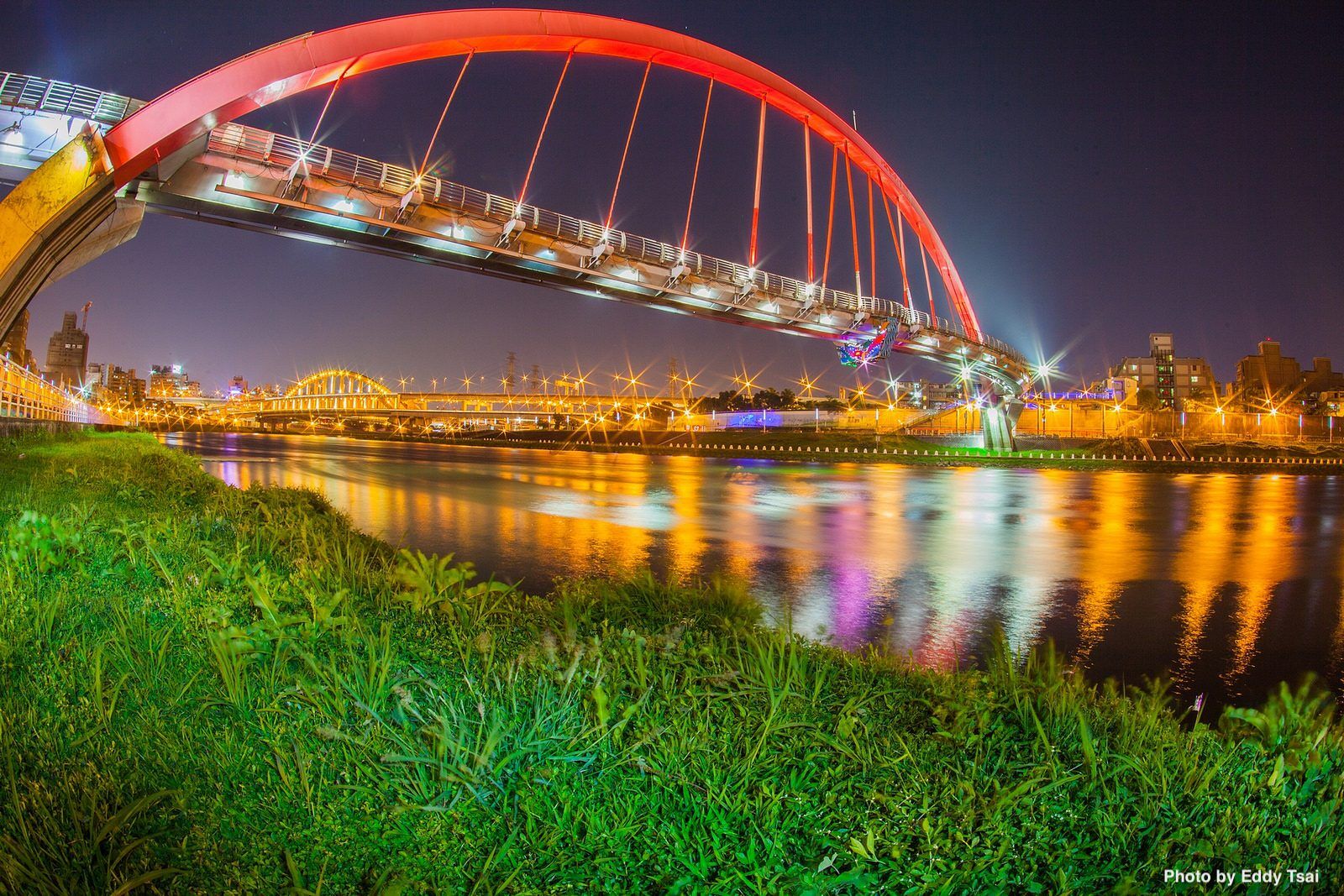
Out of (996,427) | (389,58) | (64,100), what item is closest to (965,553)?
(64,100)

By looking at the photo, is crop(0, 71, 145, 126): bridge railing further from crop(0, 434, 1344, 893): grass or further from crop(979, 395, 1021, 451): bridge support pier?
crop(979, 395, 1021, 451): bridge support pier

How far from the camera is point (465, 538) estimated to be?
1147 centimetres

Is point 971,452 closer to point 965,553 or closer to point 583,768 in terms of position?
point 965,553

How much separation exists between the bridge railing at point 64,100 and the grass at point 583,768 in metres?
15.4

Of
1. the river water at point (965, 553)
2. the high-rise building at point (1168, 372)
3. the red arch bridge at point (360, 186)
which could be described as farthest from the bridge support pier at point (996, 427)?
the high-rise building at point (1168, 372)

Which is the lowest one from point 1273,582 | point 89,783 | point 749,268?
point 1273,582

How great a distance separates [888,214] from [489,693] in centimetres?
5099

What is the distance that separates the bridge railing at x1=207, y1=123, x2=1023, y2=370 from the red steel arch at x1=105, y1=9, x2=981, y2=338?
1.50 meters

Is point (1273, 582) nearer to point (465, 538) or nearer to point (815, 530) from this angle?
point (815, 530)

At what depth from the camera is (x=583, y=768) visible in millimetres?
2590

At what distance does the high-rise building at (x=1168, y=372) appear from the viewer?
17825 cm

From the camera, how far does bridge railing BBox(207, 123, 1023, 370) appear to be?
63.7ft

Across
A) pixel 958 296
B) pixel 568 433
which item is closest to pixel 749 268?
pixel 958 296

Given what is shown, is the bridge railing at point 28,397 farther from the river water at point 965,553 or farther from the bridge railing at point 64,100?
the bridge railing at point 64,100
